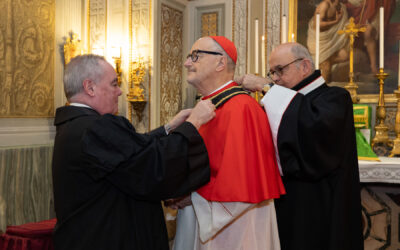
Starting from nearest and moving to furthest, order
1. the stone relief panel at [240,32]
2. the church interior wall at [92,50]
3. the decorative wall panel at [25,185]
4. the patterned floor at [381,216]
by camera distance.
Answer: the patterned floor at [381,216] → the decorative wall panel at [25,185] → the church interior wall at [92,50] → the stone relief panel at [240,32]

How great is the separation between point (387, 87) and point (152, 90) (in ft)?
11.2

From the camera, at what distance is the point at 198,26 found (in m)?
6.27

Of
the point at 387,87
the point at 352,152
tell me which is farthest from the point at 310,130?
the point at 387,87

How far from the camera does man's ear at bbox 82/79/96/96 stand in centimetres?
186

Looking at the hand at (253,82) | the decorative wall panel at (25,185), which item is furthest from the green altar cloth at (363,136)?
the decorative wall panel at (25,185)

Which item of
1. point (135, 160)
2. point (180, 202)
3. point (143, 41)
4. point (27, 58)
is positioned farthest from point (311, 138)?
point (27, 58)

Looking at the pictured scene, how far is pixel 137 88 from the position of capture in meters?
5.64

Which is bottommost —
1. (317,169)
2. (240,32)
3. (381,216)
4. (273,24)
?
(381,216)

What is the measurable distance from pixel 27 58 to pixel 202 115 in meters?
4.42

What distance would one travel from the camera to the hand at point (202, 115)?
1922 millimetres

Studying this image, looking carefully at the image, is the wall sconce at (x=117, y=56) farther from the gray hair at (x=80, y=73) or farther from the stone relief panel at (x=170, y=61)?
the gray hair at (x=80, y=73)

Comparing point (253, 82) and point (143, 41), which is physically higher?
point (143, 41)

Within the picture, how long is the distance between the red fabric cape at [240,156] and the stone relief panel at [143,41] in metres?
3.70

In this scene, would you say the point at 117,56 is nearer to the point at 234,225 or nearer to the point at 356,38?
the point at 356,38
